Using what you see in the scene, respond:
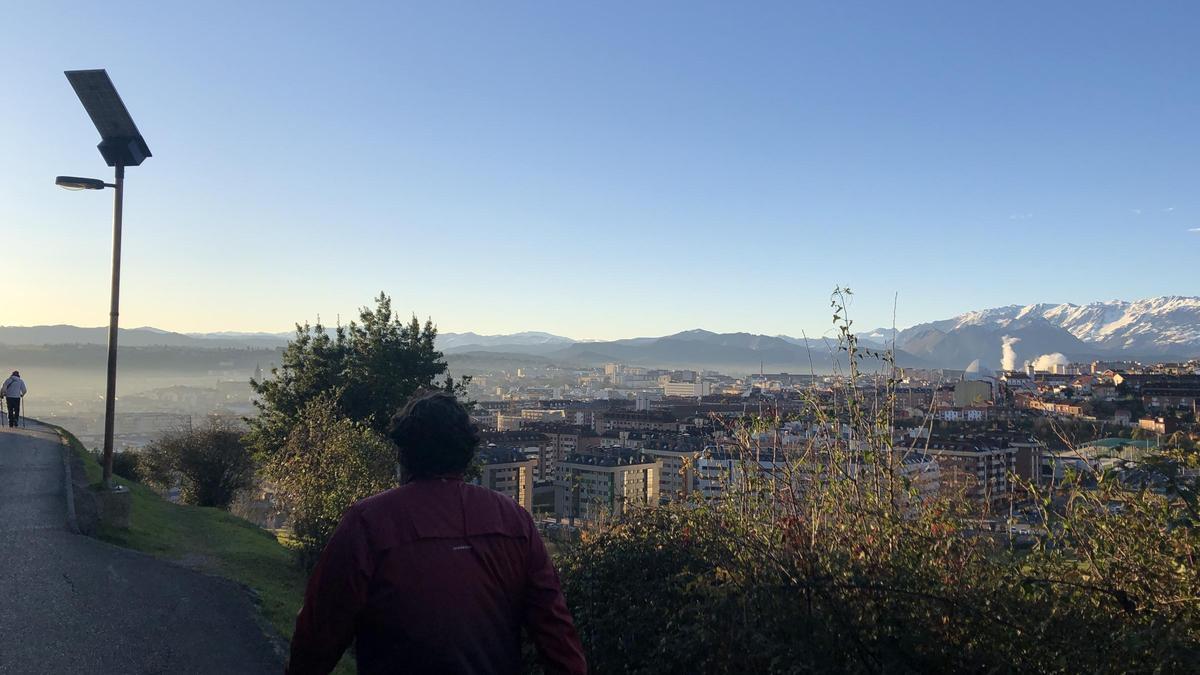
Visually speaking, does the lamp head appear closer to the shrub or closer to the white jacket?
the white jacket

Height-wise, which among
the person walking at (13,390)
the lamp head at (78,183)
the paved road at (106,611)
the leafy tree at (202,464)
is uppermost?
the lamp head at (78,183)

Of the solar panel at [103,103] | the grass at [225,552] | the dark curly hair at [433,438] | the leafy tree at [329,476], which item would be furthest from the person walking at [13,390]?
the dark curly hair at [433,438]

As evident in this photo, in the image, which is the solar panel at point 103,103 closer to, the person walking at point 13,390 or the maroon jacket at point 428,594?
the maroon jacket at point 428,594

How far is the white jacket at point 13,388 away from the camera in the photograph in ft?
51.5

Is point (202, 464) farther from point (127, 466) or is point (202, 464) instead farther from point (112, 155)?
point (112, 155)

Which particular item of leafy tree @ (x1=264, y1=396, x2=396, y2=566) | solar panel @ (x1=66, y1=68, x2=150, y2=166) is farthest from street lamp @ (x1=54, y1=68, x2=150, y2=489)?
leafy tree @ (x1=264, y1=396, x2=396, y2=566)

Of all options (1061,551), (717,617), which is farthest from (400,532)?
(1061,551)

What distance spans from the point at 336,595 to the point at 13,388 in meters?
18.0

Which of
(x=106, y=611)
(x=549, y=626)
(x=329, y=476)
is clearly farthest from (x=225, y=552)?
(x=549, y=626)

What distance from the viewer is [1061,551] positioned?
10.6 feet

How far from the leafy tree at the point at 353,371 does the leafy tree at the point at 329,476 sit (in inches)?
234

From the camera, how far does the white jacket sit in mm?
15703

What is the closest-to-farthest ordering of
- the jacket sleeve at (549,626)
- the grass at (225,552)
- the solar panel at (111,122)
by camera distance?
the jacket sleeve at (549,626) < the grass at (225,552) < the solar panel at (111,122)

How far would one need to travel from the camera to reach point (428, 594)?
1.96 meters
